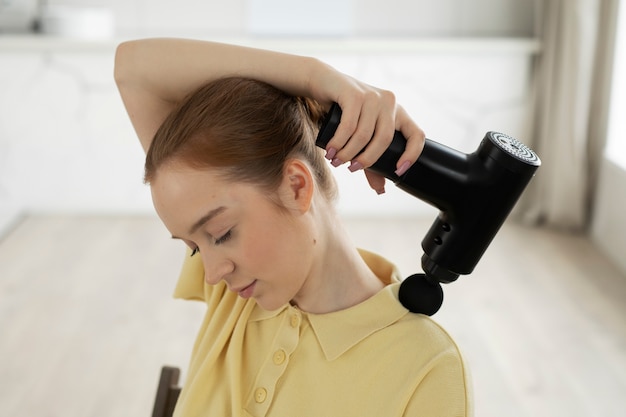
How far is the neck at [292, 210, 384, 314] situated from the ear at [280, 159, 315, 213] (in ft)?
0.32

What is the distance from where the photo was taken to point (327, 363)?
1233 mm

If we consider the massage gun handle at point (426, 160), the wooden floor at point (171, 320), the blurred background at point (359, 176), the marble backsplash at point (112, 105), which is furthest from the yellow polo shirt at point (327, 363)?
the marble backsplash at point (112, 105)

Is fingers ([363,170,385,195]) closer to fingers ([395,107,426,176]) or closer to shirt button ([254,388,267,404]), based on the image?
fingers ([395,107,426,176])

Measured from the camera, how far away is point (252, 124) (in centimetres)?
116

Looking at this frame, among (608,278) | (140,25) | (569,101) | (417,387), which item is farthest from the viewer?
(140,25)

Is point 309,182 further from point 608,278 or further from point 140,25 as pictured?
point 140,25

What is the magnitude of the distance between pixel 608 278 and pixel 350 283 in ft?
8.39

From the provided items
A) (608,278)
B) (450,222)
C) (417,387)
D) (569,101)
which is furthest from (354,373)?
(569,101)

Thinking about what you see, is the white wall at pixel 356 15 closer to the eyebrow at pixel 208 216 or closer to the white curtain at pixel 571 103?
the white curtain at pixel 571 103

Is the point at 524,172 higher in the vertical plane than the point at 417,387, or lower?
higher

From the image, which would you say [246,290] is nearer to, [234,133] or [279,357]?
[279,357]

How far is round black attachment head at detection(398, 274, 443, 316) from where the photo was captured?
1170 millimetres

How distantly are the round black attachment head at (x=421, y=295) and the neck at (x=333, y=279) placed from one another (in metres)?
0.12

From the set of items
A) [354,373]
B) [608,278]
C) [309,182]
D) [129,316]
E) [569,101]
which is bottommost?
[129,316]
